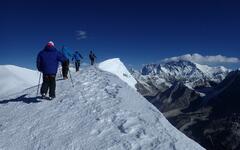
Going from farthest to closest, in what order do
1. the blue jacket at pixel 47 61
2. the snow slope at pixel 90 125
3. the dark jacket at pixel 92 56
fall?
the dark jacket at pixel 92 56, the blue jacket at pixel 47 61, the snow slope at pixel 90 125

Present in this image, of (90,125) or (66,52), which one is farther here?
(66,52)

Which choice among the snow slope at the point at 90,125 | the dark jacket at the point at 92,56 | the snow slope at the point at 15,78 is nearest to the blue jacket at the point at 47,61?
the snow slope at the point at 90,125

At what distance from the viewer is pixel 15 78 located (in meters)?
Result: 52.5

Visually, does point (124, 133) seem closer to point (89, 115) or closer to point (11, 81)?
point (89, 115)

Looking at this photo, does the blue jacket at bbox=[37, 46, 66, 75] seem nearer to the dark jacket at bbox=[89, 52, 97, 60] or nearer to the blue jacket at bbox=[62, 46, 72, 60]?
the blue jacket at bbox=[62, 46, 72, 60]

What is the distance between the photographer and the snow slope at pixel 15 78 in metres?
48.4

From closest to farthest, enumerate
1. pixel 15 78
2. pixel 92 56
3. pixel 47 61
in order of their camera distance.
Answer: pixel 47 61 < pixel 92 56 < pixel 15 78

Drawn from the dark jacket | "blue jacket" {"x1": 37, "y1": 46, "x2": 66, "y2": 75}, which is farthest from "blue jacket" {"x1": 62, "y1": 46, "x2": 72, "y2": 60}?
the dark jacket

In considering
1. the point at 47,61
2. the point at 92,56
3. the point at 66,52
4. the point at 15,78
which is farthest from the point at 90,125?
the point at 15,78

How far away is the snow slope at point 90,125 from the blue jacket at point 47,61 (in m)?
1.61

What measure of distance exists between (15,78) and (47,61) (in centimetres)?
3873

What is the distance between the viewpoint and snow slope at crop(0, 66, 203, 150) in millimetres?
9242

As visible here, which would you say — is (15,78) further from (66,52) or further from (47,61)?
(47,61)

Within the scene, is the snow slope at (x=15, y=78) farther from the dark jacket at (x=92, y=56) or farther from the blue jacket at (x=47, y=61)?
the blue jacket at (x=47, y=61)
